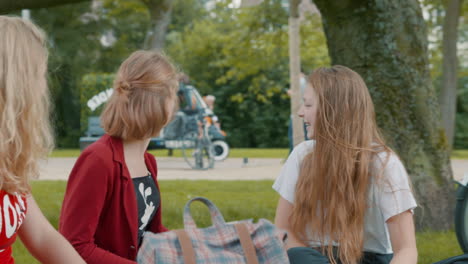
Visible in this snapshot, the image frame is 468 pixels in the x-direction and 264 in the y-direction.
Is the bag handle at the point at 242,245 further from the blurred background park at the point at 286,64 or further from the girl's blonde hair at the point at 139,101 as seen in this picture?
the blurred background park at the point at 286,64

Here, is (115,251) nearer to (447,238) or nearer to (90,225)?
(90,225)

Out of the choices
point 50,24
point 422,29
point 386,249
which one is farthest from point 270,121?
point 386,249

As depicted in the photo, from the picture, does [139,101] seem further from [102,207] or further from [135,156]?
[102,207]

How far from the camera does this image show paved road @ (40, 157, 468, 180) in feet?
38.0

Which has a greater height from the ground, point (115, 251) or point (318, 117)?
point (318, 117)

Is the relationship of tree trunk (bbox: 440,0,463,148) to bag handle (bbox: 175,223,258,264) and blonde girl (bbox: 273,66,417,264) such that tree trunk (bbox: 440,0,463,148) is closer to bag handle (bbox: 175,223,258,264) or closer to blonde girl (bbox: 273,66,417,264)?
blonde girl (bbox: 273,66,417,264)

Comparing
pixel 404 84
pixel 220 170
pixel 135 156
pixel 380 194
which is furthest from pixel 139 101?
pixel 220 170

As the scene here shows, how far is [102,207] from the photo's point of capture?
8.91 feet

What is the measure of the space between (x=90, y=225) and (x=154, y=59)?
751 mm

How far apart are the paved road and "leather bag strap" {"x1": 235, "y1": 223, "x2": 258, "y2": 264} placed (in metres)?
8.96

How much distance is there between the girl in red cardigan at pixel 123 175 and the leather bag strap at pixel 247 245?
0.61 metres

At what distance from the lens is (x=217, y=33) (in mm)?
27781

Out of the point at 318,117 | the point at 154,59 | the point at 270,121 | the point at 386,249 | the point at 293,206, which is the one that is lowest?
the point at 270,121

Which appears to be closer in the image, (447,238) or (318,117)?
(318,117)
